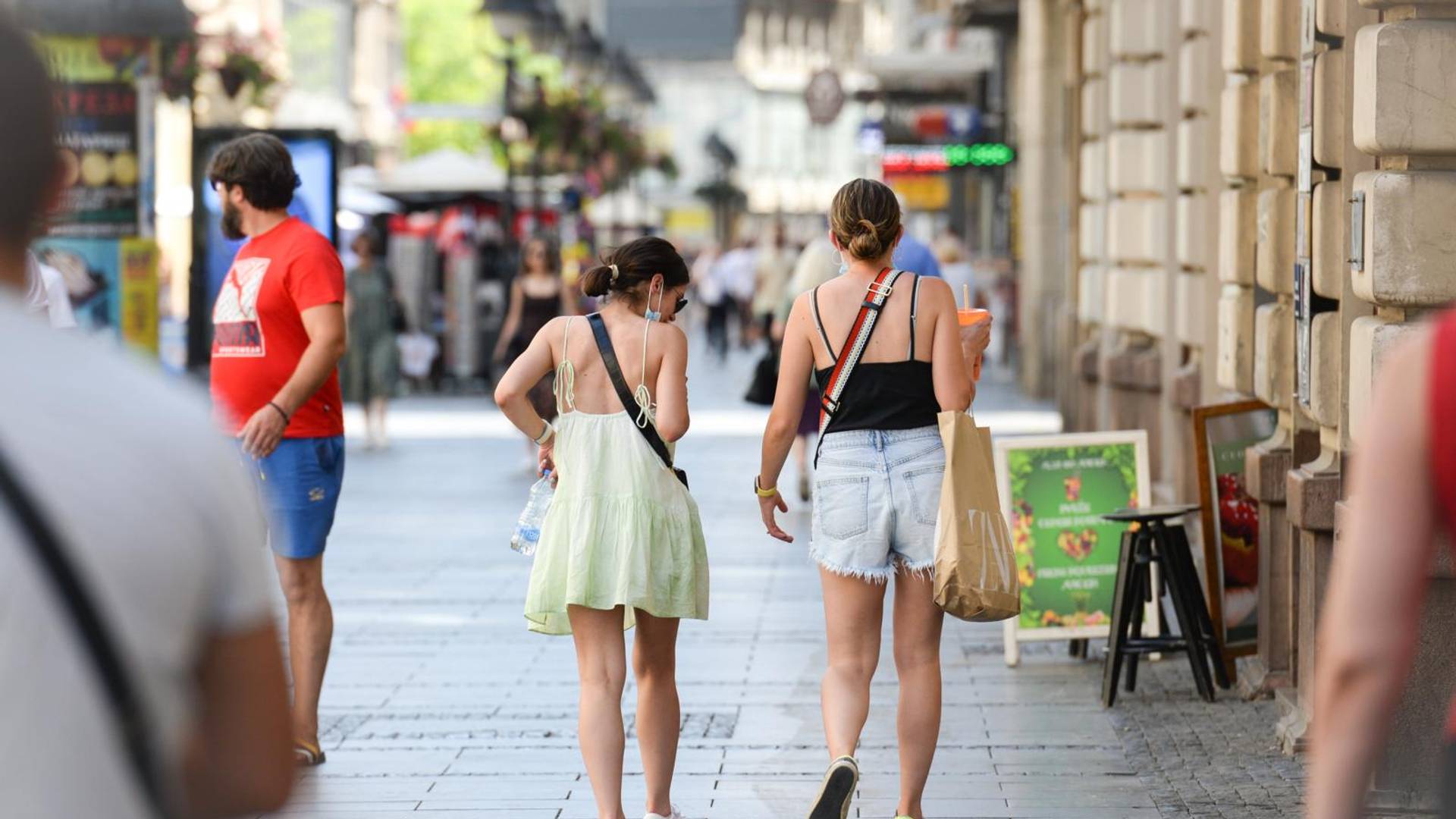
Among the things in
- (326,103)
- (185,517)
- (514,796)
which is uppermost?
(326,103)

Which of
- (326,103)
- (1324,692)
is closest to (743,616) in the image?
(1324,692)

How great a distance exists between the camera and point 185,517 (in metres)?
2.04

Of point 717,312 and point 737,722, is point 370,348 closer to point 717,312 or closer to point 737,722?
point 737,722

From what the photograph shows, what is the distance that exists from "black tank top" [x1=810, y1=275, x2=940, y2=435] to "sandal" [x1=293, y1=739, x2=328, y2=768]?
2.11m

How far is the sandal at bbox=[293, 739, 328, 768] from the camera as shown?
7.04 metres

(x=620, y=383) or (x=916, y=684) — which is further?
(x=916, y=684)

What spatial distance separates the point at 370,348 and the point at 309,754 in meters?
13.2

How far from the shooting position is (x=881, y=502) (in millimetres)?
6043

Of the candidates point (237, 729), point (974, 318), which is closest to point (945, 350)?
point (974, 318)

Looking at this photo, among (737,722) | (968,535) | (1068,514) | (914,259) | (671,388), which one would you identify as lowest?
(737,722)

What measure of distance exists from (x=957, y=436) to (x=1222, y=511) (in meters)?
2.88


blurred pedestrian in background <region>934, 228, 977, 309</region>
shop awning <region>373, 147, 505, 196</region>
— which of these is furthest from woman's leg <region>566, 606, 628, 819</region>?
shop awning <region>373, 147, 505, 196</region>

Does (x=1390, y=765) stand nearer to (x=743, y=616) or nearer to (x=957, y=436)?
(x=957, y=436)

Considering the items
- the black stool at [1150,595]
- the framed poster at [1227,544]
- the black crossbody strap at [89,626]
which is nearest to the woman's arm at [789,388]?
the black stool at [1150,595]
